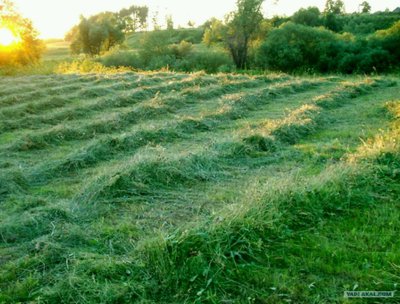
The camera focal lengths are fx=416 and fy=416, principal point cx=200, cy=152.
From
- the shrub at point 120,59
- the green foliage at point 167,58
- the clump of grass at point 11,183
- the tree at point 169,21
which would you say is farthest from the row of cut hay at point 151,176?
the tree at point 169,21

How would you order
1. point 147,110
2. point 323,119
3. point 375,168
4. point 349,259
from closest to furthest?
point 349,259 → point 375,168 → point 323,119 → point 147,110

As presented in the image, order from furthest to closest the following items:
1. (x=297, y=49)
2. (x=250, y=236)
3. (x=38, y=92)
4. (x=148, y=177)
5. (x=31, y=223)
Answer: (x=297, y=49) → (x=38, y=92) → (x=148, y=177) → (x=31, y=223) → (x=250, y=236)

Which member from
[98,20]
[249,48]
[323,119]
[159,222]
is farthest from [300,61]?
[159,222]

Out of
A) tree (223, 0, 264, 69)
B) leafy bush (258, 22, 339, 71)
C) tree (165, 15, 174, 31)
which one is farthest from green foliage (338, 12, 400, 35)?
tree (165, 15, 174, 31)

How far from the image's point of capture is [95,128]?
10359 millimetres

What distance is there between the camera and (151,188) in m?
6.32

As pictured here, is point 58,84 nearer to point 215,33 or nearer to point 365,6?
point 215,33

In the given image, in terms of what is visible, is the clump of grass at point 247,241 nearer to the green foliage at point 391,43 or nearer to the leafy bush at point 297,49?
the green foliage at point 391,43

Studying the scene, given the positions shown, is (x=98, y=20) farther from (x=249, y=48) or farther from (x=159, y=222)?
(x=159, y=222)

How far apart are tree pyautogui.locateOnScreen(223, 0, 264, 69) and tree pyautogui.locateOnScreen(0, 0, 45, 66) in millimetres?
15043

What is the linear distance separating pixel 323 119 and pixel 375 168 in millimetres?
4962

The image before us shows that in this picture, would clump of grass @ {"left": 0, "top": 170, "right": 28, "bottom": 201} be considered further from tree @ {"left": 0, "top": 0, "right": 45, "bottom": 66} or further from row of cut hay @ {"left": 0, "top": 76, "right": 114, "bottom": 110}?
tree @ {"left": 0, "top": 0, "right": 45, "bottom": 66}

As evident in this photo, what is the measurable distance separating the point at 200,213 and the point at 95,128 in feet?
19.0

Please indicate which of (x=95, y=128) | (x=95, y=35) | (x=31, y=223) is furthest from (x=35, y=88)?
(x=95, y=35)
